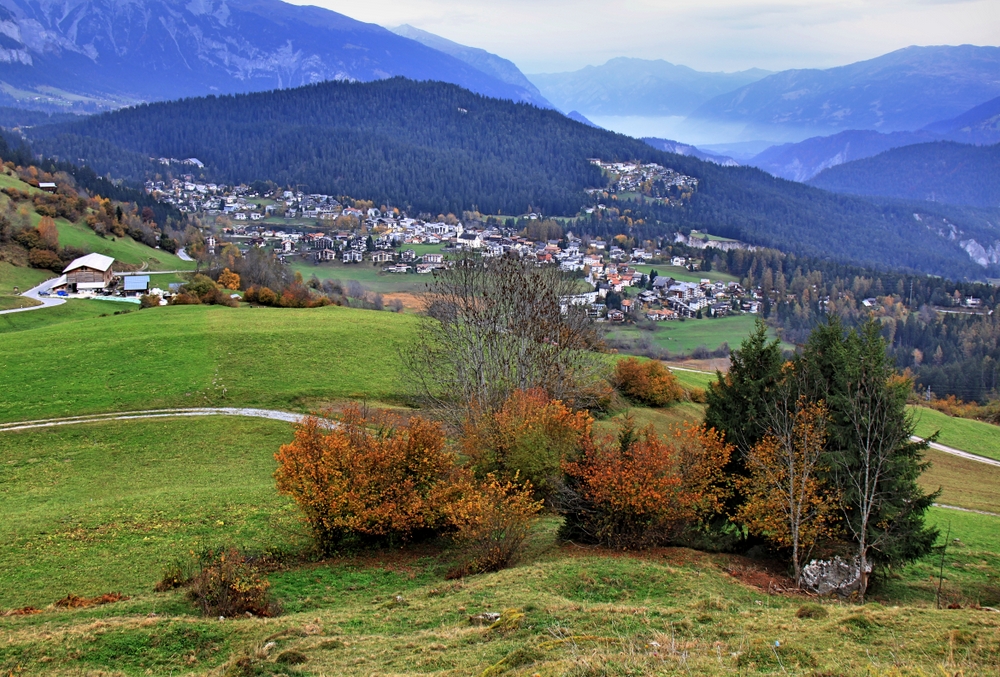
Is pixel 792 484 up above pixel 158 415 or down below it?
above

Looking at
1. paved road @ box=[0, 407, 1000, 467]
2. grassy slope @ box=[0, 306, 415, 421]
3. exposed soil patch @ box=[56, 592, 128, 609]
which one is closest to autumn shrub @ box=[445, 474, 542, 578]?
exposed soil patch @ box=[56, 592, 128, 609]

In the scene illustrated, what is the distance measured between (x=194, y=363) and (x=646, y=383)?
35.5 m

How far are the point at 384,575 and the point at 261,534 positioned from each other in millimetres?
6210

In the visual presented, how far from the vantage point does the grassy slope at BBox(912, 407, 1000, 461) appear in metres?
58.9

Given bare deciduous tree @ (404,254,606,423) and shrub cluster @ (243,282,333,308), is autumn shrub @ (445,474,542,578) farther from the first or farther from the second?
shrub cluster @ (243,282,333,308)

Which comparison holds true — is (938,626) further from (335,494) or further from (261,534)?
(261,534)

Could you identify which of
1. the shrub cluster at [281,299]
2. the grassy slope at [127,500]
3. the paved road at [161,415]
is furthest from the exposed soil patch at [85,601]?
the shrub cluster at [281,299]

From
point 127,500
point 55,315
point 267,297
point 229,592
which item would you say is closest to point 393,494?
point 229,592

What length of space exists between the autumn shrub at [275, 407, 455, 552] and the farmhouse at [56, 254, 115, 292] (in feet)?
254

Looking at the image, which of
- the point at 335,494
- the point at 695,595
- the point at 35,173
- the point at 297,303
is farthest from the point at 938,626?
the point at 35,173

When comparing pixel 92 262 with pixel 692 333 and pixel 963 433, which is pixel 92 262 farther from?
pixel 963 433

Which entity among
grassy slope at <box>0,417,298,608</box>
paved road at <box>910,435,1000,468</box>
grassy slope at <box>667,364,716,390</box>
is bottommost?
paved road at <box>910,435,1000,468</box>

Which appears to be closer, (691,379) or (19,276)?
(691,379)

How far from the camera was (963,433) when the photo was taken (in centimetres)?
6316
